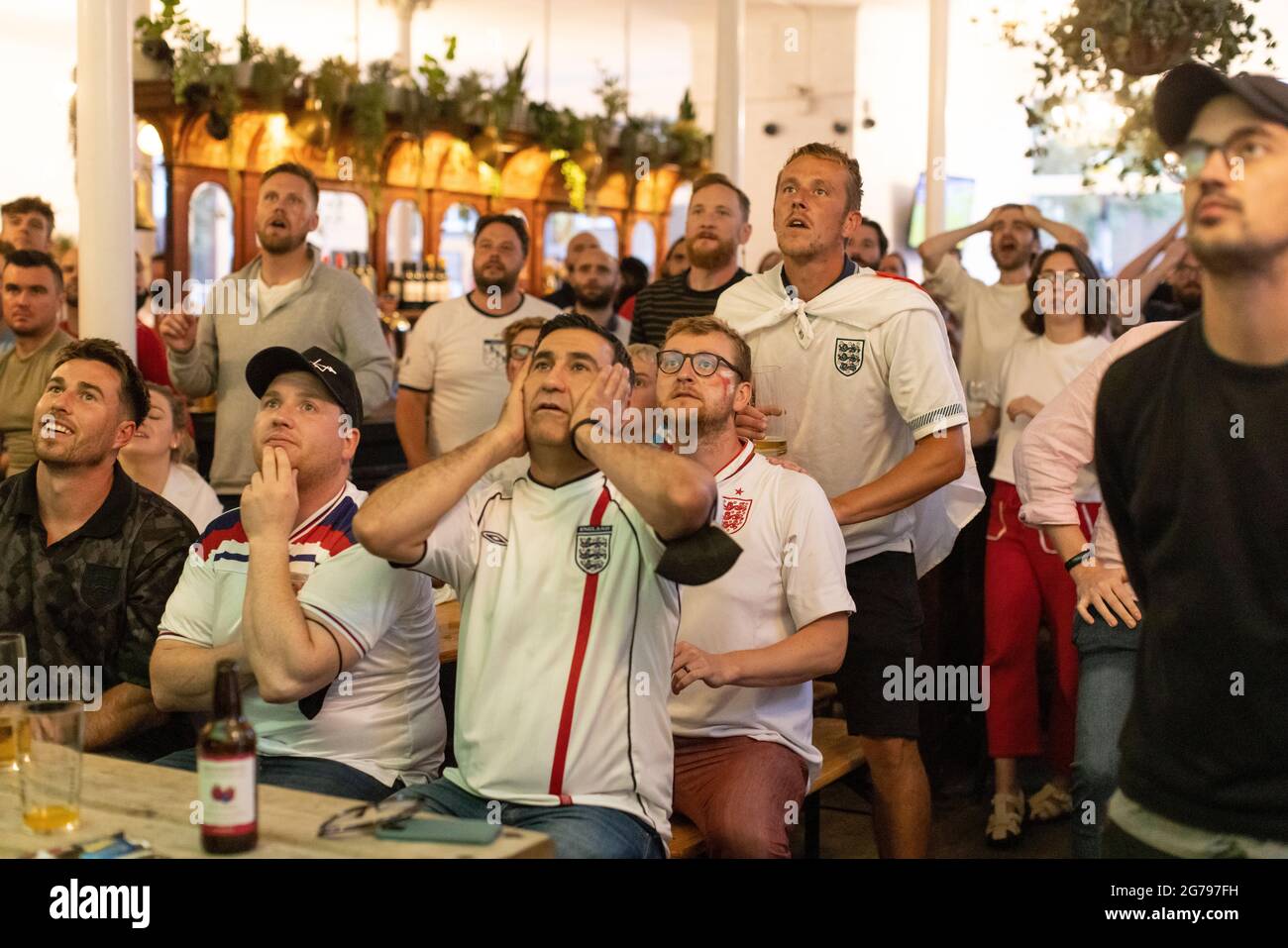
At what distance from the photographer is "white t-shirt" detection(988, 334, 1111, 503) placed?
4852mm

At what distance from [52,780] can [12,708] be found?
0.74 feet

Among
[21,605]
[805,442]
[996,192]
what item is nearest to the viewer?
[21,605]

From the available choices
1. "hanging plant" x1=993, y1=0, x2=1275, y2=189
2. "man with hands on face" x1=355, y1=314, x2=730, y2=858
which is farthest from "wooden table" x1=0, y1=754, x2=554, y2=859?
"hanging plant" x1=993, y1=0, x2=1275, y2=189

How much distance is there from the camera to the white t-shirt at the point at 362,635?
2.77m

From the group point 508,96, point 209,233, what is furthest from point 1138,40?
point 209,233

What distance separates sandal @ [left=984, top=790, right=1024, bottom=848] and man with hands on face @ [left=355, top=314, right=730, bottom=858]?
7.34 ft

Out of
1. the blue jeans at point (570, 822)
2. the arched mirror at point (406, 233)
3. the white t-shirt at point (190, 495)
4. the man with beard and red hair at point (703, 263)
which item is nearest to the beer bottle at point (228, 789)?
the blue jeans at point (570, 822)

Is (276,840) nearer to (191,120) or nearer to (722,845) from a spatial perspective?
(722,845)

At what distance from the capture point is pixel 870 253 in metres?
6.65

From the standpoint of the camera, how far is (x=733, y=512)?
316cm

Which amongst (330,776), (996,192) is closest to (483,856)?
(330,776)

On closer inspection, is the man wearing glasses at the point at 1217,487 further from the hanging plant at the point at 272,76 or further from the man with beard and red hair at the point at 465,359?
the hanging plant at the point at 272,76

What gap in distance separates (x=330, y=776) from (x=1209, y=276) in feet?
5.98

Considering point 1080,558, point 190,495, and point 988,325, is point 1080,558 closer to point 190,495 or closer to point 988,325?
point 190,495
